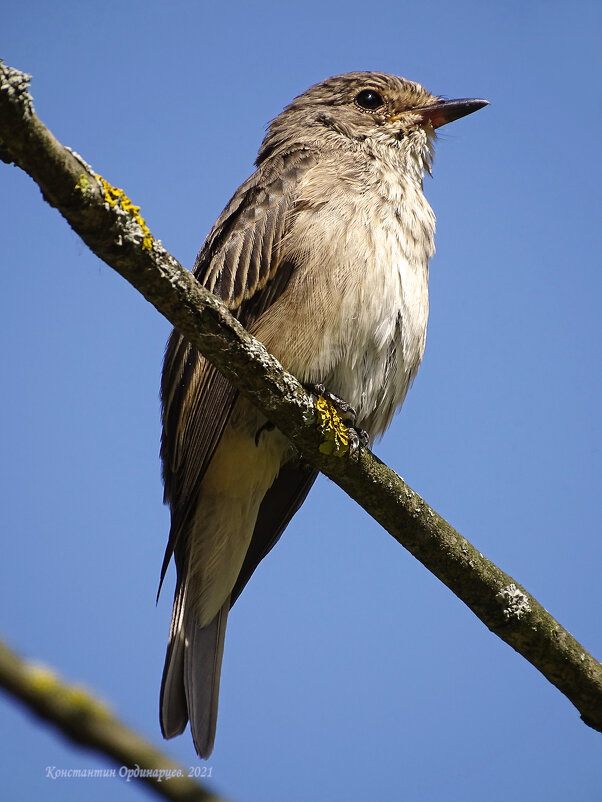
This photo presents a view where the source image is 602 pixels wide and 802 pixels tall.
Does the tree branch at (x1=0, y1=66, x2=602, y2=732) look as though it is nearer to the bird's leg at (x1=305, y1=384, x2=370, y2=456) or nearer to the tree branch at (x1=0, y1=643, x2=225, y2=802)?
the bird's leg at (x1=305, y1=384, x2=370, y2=456)

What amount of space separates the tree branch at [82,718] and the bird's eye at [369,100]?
5.47m

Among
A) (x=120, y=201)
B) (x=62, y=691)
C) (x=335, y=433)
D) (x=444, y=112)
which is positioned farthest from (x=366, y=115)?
(x=62, y=691)

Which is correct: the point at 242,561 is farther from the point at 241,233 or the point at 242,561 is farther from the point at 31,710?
the point at 31,710

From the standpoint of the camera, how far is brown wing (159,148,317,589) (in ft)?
15.4

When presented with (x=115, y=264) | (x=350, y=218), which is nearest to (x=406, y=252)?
(x=350, y=218)

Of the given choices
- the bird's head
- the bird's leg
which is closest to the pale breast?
the bird's leg

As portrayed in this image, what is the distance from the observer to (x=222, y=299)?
4.88m

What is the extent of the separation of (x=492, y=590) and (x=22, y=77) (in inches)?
115

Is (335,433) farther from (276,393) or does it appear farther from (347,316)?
(347,316)

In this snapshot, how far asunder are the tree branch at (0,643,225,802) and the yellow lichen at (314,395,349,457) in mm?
2516

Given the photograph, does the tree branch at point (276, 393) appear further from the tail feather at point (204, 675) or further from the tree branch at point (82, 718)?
the tree branch at point (82, 718)

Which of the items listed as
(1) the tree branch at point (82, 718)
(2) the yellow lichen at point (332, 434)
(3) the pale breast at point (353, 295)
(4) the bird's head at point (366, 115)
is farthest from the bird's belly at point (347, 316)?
(1) the tree branch at point (82, 718)

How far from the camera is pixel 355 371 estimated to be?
4613mm

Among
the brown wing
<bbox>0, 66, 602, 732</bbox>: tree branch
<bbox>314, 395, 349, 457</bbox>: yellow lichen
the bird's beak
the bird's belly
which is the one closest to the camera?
<bbox>0, 66, 602, 732</bbox>: tree branch
